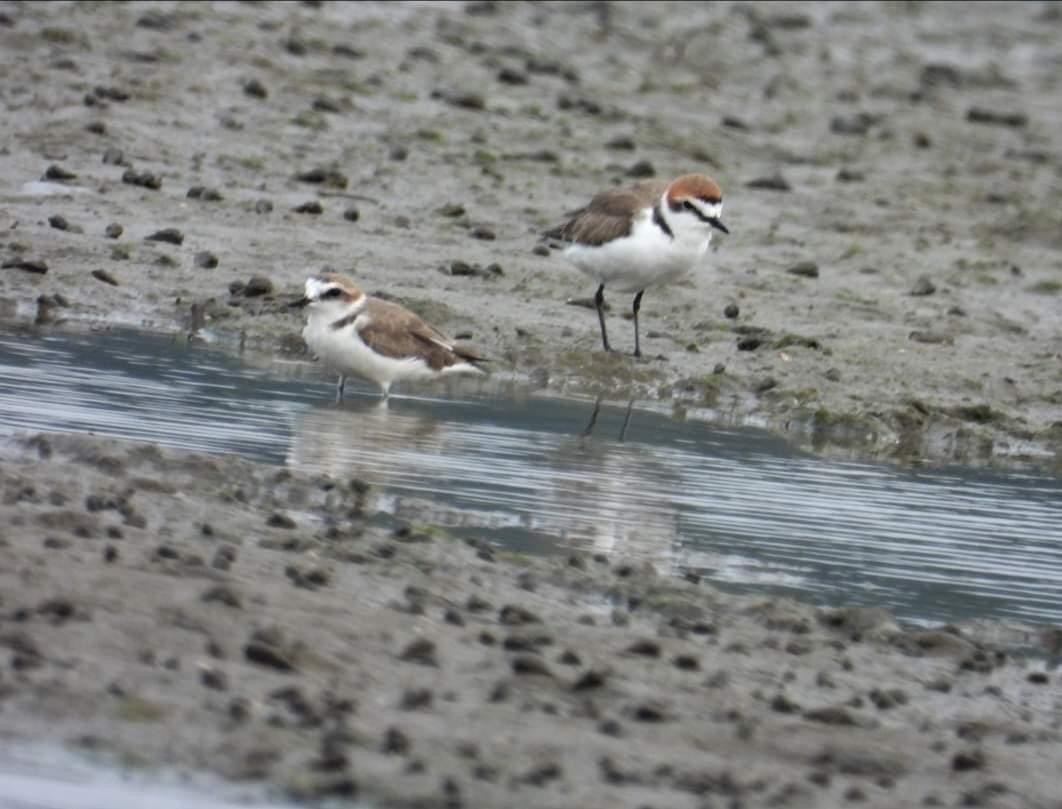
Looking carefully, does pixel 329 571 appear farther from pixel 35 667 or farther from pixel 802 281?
pixel 802 281

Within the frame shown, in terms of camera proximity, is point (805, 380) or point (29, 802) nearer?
point (29, 802)

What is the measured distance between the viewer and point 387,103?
20812 millimetres

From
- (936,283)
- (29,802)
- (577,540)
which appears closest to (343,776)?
(29,802)

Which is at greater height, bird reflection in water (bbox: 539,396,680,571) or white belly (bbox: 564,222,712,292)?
white belly (bbox: 564,222,712,292)

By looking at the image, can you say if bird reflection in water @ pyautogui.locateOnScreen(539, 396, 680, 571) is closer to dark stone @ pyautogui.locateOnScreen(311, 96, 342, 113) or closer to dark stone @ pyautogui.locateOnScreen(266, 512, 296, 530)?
dark stone @ pyautogui.locateOnScreen(266, 512, 296, 530)

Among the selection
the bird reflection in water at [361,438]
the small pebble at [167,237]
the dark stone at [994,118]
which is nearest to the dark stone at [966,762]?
the bird reflection in water at [361,438]

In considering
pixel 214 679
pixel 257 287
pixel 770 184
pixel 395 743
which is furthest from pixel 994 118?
pixel 395 743

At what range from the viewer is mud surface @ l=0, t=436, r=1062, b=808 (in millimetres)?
7199

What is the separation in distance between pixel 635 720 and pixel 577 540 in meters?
2.49

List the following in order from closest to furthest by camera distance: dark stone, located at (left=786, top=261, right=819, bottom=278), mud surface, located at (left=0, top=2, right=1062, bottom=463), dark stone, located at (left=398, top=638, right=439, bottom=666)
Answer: dark stone, located at (left=398, top=638, right=439, bottom=666), mud surface, located at (left=0, top=2, right=1062, bottom=463), dark stone, located at (left=786, top=261, right=819, bottom=278)

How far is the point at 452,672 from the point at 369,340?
569cm

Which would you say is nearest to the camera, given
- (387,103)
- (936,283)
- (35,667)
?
(35,667)

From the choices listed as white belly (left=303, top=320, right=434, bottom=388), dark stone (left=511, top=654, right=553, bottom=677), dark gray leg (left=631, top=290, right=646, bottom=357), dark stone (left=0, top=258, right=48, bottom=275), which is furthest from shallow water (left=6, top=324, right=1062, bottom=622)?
dark stone (left=511, top=654, right=553, bottom=677)

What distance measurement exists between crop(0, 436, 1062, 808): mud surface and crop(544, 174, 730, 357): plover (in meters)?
5.77
